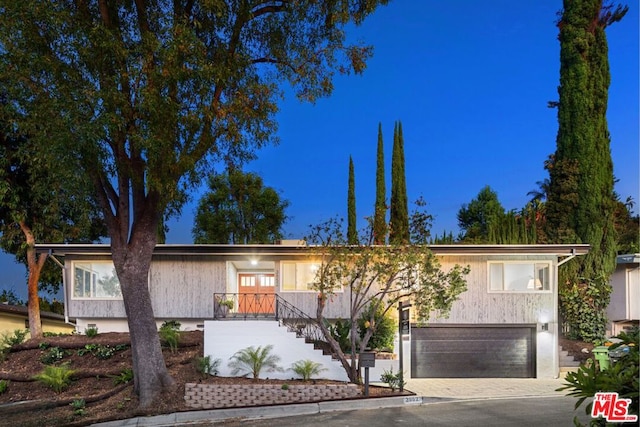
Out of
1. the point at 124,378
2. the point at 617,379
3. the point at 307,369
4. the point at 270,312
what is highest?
the point at 617,379

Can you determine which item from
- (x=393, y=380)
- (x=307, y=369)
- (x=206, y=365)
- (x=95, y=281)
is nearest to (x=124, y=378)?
(x=206, y=365)

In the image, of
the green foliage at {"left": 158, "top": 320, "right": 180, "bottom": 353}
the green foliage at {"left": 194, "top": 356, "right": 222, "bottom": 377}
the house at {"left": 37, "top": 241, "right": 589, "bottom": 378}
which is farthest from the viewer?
the house at {"left": 37, "top": 241, "right": 589, "bottom": 378}

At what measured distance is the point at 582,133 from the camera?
24234mm

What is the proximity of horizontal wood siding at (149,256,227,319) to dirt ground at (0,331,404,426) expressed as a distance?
6.68ft

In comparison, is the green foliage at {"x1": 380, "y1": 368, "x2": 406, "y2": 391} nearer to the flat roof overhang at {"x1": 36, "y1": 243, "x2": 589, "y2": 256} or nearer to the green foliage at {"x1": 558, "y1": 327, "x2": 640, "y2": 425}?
the flat roof overhang at {"x1": 36, "y1": 243, "x2": 589, "y2": 256}

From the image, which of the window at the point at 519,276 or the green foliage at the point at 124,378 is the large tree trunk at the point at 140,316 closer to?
the green foliage at the point at 124,378

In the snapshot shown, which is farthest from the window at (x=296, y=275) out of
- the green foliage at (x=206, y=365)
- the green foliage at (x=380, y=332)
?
the green foliage at (x=206, y=365)

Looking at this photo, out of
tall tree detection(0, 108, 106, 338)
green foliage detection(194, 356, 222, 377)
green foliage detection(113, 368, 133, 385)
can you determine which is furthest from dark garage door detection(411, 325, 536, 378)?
tall tree detection(0, 108, 106, 338)

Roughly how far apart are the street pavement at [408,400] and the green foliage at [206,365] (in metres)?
2.60

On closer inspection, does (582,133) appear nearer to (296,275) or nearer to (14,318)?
(296,275)

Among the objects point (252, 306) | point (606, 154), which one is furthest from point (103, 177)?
point (606, 154)

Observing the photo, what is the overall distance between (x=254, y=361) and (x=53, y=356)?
21.7 ft

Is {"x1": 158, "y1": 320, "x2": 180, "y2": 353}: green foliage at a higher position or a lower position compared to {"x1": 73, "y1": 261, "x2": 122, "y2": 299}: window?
lower

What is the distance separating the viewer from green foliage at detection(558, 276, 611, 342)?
2111cm
